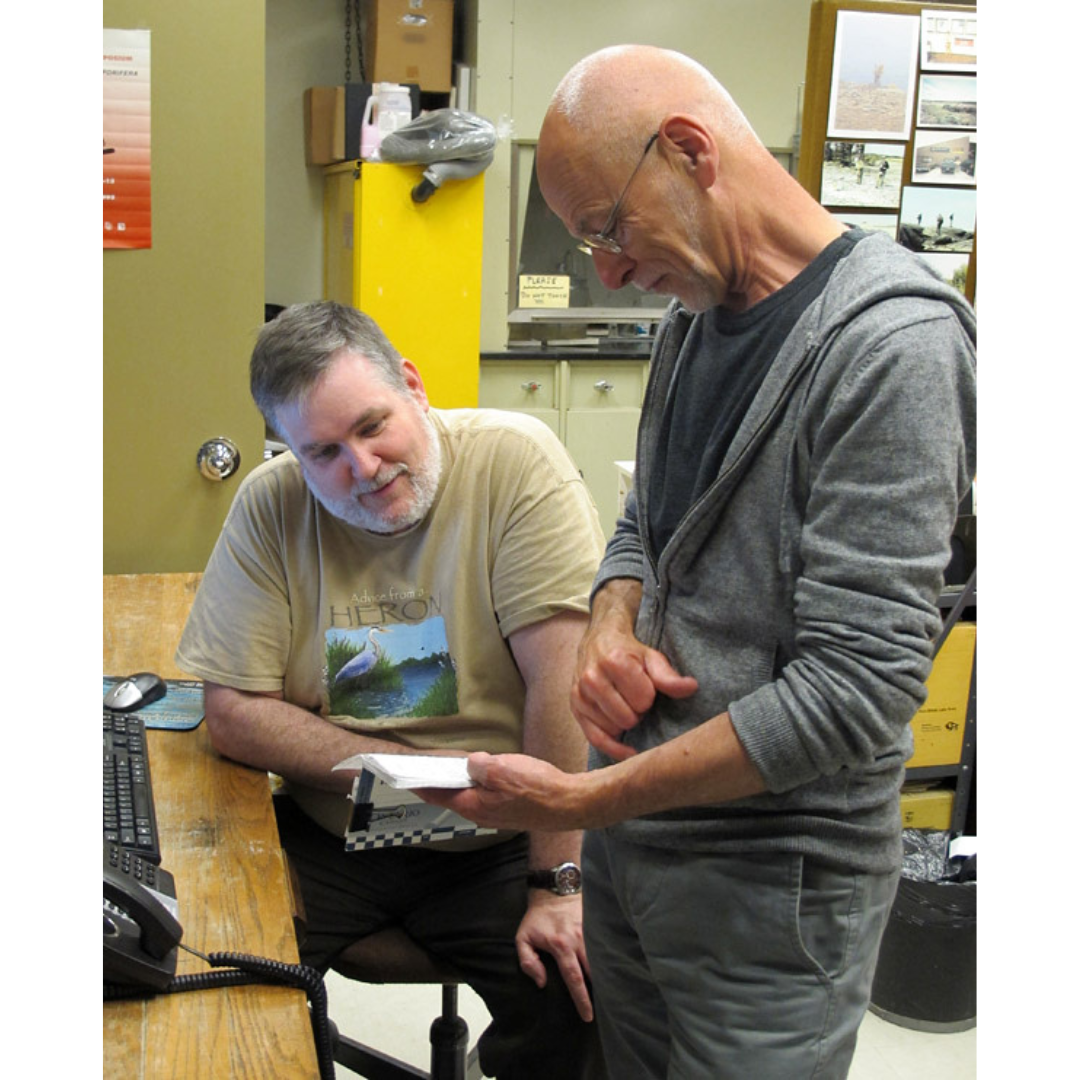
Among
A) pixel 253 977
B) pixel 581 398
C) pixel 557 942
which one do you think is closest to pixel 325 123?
pixel 581 398

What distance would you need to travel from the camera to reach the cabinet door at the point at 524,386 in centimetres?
473

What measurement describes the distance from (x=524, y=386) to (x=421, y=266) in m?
0.66

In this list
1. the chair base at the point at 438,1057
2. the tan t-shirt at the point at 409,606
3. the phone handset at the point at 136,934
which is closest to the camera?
the phone handset at the point at 136,934

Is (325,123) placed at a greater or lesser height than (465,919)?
greater

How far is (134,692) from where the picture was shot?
1.75 metres

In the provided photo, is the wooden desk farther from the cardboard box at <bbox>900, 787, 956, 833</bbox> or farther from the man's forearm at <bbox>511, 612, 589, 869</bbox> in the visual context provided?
the cardboard box at <bbox>900, 787, 956, 833</bbox>

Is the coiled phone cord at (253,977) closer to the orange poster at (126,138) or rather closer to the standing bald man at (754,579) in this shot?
the standing bald man at (754,579)

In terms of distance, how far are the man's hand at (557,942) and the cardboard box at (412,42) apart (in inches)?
153

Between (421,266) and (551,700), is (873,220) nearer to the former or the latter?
(551,700)

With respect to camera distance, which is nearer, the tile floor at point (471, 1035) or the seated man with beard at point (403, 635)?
the seated man with beard at point (403, 635)

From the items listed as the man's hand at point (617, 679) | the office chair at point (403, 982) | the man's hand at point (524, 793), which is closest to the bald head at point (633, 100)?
the man's hand at point (617, 679)

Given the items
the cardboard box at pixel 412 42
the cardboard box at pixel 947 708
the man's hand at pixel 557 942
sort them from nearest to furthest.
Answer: the man's hand at pixel 557 942 → the cardboard box at pixel 947 708 → the cardboard box at pixel 412 42

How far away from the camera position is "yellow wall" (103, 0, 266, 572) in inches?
90.0

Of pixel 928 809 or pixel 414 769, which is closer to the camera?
pixel 414 769
